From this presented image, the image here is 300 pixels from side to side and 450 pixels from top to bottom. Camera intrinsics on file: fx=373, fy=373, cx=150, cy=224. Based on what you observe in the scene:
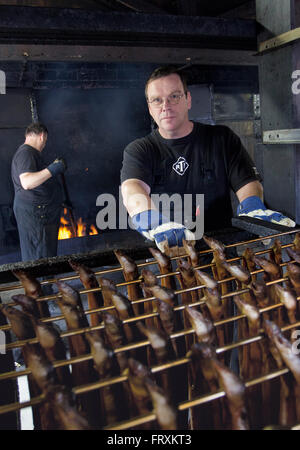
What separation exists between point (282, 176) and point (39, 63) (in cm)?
486

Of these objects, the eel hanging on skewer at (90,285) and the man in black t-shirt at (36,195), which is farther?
the man in black t-shirt at (36,195)

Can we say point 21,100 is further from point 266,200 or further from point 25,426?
point 25,426

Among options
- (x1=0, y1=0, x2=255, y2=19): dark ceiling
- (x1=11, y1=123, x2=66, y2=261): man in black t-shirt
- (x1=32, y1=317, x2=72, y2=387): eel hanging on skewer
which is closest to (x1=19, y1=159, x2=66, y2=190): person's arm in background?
(x1=11, y1=123, x2=66, y2=261): man in black t-shirt

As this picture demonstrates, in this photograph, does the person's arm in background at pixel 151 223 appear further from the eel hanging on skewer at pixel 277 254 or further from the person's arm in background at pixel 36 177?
the person's arm in background at pixel 36 177

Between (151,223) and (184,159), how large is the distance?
1250 millimetres

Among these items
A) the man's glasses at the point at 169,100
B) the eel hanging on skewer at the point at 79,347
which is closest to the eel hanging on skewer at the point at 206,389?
the eel hanging on skewer at the point at 79,347

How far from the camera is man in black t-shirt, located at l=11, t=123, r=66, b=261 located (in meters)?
5.47

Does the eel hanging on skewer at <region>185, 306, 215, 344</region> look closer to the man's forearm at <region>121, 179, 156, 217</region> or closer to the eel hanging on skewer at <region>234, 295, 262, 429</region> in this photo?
the eel hanging on skewer at <region>234, 295, 262, 429</region>

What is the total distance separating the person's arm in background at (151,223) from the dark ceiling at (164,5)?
439 cm

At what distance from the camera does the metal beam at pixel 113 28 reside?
9.70 feet

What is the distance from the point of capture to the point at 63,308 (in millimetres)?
1343

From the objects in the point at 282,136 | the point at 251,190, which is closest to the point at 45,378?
the point at 251,190

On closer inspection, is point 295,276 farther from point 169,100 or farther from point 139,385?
point 169,100

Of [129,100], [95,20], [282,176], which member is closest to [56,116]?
[129,100]
